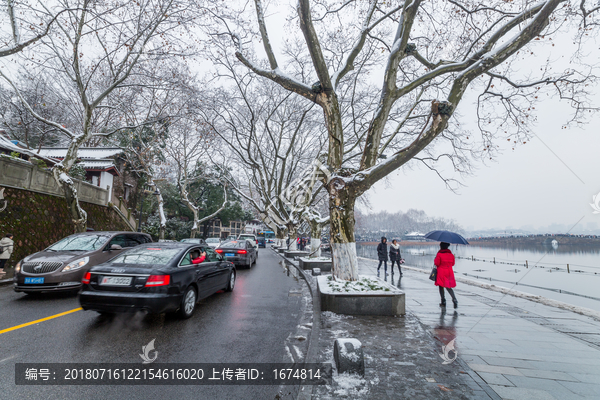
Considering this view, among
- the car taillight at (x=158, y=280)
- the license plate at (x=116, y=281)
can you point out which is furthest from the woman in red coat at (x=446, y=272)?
the license plate at (x=116, y=281)

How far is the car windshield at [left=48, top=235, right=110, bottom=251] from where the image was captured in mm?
7996

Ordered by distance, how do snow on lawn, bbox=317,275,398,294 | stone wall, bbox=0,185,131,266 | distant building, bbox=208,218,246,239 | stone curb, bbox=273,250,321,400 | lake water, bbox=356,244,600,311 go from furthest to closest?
distant building, bbox=208,218,246,239 → lake water, bbox=356,244,600,311 → stone wall, bbox=0,185,131,266 → snow on lawn, bbox=317,275,398,294 → stone curb, bbox=273,250,321,400

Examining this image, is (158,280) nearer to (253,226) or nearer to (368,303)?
(368,303)

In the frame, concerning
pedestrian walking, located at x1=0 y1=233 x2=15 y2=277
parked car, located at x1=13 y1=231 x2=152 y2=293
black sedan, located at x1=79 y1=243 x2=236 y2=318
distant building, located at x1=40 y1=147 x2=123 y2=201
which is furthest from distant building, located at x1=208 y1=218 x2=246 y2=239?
black sedan, located at x1=79 y1=243 x2=236 y2=318

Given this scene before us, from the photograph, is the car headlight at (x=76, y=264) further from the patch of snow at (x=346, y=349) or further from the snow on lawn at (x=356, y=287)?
the patch of snow at (x=346, y=349)

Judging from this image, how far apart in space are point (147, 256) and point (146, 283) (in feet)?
2.99

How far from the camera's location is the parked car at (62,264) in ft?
22.4

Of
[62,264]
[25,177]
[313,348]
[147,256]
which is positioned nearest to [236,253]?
[62,264]

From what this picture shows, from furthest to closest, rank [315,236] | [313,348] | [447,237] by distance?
[315,236] → [447,237] → [313,348]

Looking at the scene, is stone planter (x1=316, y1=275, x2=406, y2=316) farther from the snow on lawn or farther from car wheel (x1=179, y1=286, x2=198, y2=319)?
car wheel (x1=179, y1=286, x2=198, y2=319)

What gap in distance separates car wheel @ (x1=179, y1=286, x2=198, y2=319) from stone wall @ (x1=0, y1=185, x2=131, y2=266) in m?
10.9

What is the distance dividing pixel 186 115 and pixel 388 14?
13.4 metres

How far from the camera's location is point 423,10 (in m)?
9.42

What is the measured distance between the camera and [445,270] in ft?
22.7
